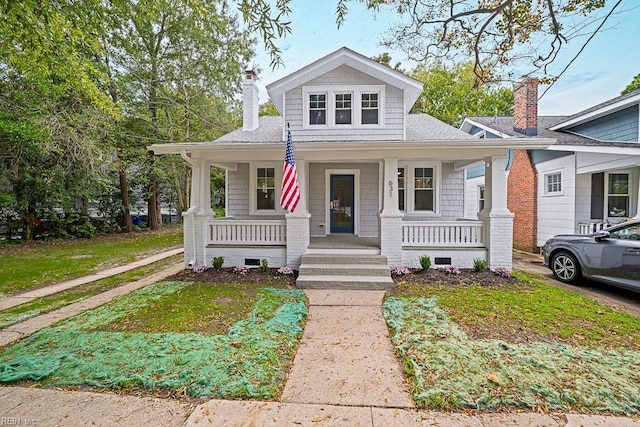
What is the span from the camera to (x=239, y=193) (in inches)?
381

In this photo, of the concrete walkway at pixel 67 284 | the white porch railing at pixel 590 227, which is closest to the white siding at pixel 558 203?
the white porch railing at pixel 590 227

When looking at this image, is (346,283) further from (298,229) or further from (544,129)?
(544,129)

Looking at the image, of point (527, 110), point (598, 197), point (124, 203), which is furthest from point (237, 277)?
point (124, 203)

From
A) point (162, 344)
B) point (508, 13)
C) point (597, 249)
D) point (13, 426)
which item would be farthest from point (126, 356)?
point (597, 249)

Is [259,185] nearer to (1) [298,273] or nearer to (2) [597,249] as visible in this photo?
(1) [298,273]

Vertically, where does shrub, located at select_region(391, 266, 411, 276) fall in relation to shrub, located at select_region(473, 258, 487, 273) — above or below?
below

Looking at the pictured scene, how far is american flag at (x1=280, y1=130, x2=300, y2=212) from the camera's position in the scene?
6535mm

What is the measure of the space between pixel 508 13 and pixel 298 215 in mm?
5796

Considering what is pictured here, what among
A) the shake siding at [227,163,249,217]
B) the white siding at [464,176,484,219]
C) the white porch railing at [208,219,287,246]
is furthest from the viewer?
the white siding at [464,176,484,219]

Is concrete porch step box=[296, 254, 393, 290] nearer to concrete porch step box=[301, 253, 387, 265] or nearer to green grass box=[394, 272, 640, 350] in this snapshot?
concrete porch step box=[301, 253, 387, 265]

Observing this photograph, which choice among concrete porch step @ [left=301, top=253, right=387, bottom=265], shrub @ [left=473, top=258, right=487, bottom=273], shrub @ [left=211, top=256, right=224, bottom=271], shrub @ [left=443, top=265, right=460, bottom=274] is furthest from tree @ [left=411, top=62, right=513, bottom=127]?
shrub @ [left=211, top=256, right=224, bottom=271]

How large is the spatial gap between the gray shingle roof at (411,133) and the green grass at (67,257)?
5.31 meters

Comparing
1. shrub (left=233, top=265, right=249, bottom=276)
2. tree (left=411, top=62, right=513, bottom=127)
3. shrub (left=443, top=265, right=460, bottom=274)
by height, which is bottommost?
shrub (left=233, top=265, right=249, bottom=276)

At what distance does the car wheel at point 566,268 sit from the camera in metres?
6.50
